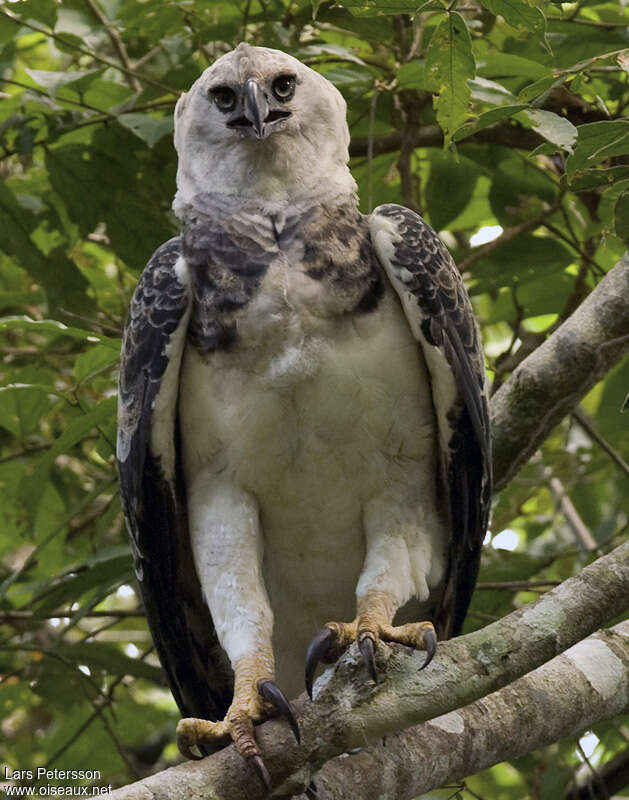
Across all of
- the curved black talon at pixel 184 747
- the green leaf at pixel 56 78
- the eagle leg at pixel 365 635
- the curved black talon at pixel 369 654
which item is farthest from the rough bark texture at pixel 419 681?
the green leaf at pixel 56 78

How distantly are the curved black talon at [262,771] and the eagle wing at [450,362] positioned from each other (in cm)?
125

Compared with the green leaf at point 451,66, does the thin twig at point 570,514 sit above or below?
below

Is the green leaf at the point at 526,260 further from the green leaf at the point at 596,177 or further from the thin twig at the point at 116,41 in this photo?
the thin twig at the point at 116,41

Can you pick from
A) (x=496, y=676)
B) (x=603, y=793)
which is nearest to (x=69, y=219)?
(x=496, y=676)

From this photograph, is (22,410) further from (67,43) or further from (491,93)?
(491,93)

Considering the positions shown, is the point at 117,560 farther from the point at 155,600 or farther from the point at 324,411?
the point at 324,411

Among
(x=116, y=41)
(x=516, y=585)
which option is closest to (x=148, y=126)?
(x=116, y=41)

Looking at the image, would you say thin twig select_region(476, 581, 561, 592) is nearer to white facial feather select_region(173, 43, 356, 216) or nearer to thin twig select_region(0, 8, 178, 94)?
white facial feather select_region(173, 43, 356, 216)

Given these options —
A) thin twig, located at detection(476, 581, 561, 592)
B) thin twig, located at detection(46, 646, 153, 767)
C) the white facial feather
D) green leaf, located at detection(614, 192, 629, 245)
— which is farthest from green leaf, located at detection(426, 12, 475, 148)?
thin twig, located at detection(46, 646, 153, 767)

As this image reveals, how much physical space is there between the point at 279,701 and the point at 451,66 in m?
1.65

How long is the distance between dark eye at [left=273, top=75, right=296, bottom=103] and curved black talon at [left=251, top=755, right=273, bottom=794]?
2.02 metres

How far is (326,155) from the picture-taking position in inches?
141

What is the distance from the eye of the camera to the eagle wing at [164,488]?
3.31 m

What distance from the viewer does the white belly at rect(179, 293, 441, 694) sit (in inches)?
126
